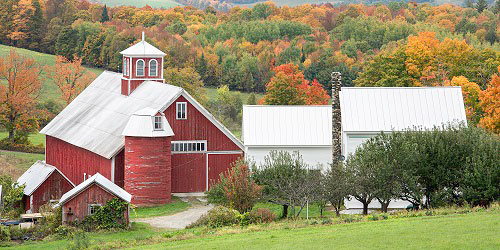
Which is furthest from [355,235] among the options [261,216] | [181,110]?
[181,110]

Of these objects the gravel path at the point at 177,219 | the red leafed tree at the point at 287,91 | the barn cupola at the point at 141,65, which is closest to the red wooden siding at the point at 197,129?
the gravel path at the point at 177,219

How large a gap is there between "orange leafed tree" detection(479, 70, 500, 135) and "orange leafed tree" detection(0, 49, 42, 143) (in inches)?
1397

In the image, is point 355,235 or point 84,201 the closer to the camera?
point 355,235

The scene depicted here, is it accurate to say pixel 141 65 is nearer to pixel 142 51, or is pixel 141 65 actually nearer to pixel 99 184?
pixel 142 51

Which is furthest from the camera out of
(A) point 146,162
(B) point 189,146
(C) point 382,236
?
(B) point 189,146

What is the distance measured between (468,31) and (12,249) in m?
123

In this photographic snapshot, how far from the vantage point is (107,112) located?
57.5m

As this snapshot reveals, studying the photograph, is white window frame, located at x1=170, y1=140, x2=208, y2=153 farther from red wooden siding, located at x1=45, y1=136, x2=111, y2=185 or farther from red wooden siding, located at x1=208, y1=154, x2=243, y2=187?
red wooden siding, located at x1=45, y1=136, x2=111, y2=185

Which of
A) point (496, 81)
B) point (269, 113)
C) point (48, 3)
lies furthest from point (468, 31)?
point (269, 113)

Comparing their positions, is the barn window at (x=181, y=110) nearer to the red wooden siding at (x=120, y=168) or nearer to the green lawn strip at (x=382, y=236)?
the red wooden siding at (x=120, y=168)

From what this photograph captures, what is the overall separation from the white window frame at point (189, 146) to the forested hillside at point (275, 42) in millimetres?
21472

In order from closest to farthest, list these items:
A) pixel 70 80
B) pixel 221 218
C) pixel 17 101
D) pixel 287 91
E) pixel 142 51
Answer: pixel 221 218 < pixel 142 51 < pixel 17 101 < pixel 287 91 < pixel 70 80

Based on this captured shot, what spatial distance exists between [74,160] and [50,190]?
158 inches

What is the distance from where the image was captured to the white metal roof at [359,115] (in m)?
47.8
